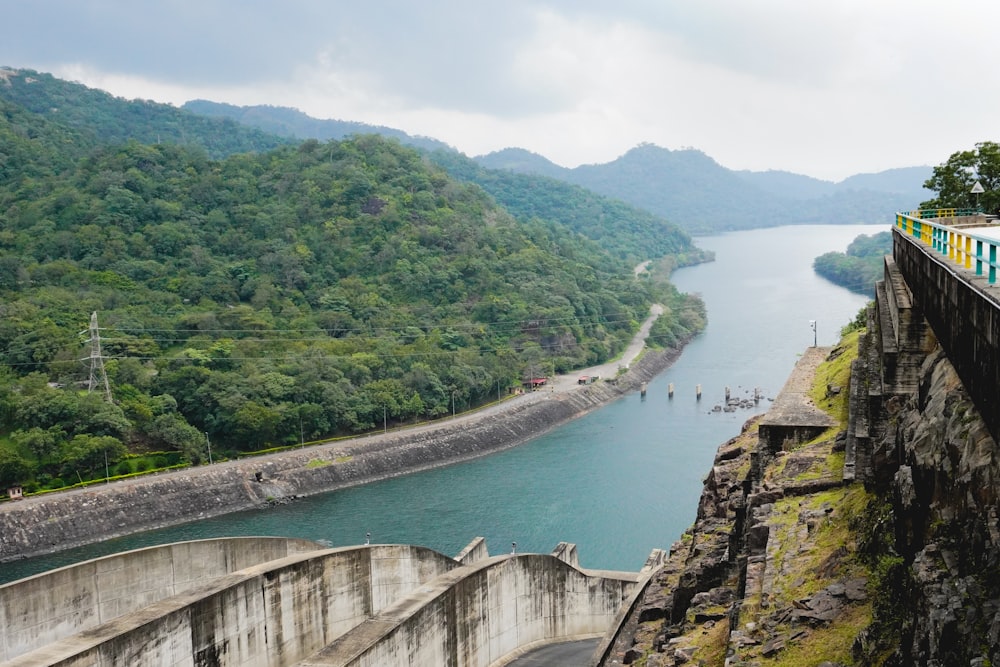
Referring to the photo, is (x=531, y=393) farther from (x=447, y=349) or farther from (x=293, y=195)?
(x=293, y=195)

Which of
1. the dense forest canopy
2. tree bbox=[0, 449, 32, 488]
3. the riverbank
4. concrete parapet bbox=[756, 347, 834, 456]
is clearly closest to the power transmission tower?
tree bbox=[0, 449, 32, 488]

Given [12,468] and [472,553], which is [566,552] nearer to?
[472,553]

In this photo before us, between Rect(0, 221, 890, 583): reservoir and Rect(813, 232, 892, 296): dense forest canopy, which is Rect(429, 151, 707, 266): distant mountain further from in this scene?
Rect(0, 221, 890, 583): reservoir

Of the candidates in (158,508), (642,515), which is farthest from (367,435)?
(642,515)

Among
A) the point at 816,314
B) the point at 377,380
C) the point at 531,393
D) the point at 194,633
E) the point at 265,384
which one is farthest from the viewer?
the point at 816,314

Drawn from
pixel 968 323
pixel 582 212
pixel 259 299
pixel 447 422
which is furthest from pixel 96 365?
pixel 582 212

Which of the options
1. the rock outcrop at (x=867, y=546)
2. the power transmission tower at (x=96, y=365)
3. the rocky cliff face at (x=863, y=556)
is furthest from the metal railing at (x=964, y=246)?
the power transmission tower at (x=96, y=365)

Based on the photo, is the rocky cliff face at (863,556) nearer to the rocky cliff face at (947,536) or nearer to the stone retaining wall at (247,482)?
the rocky cliff face at (947,536)
